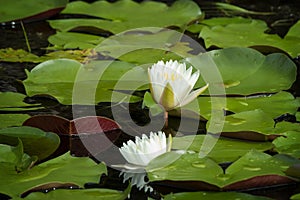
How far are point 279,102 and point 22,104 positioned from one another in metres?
0.59

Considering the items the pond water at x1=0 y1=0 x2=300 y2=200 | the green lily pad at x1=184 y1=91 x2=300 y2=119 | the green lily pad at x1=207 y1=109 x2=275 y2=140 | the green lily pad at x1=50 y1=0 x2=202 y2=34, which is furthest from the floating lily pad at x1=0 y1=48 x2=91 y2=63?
the green lily pad at x1=207 y1=109 x2=275 y2=140

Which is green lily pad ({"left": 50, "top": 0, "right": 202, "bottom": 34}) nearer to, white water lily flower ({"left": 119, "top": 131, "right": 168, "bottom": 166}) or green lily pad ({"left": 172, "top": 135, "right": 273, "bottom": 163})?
green lily pad ({"left": 172, "top": 135, "right": 273, "bottom": 163})

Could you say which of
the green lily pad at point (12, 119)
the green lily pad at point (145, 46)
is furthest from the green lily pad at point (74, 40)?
the green lily pad at point (12, 119)

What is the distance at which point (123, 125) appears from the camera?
4.80ft

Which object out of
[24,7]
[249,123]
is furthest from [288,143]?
[24,7]

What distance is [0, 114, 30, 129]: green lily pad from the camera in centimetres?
144

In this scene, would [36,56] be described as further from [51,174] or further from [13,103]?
[51,174]

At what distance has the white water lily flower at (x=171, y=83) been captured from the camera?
138cm

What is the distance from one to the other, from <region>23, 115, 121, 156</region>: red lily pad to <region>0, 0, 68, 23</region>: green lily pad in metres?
0.85

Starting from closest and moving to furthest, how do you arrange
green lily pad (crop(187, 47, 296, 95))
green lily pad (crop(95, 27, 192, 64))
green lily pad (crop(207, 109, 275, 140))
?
green lily pad (crop(207, 109, 275, 140))
green lily pad (crop(187, 47, 296, 95))
green lily pad (crop(95, 27, 192, 64))

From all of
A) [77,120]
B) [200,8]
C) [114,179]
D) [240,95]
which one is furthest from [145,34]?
[114,179]

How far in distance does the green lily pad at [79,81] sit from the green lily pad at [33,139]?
8.5 inches

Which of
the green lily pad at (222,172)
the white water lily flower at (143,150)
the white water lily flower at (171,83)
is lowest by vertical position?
the green lily pad at (222,172)

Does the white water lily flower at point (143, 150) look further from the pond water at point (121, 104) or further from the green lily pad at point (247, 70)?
the green lily pad at point (247, 70)
